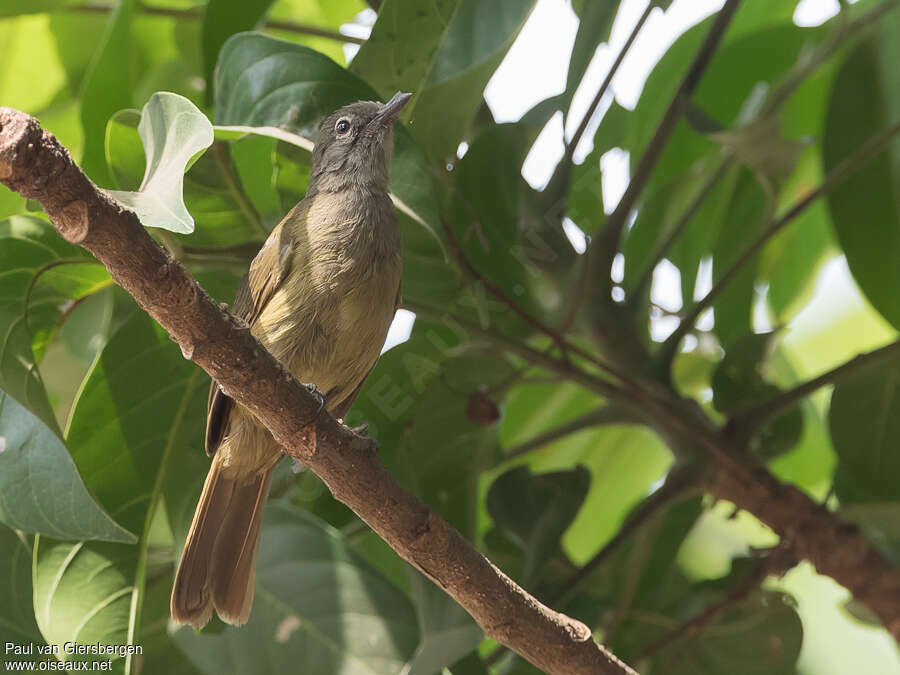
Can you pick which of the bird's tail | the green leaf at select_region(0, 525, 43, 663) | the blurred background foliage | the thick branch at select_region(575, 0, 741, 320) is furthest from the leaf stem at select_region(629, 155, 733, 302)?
the green leaf at select_region(0, 525, 43, 663)

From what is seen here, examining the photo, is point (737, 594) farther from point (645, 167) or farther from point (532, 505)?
point (645, 167)

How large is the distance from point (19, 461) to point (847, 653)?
8.80ft

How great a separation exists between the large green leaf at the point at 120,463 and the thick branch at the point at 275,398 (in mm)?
611

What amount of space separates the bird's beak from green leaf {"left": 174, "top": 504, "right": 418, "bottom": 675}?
952mm

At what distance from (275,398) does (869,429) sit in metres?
1.62

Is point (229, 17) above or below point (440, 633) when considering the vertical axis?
above

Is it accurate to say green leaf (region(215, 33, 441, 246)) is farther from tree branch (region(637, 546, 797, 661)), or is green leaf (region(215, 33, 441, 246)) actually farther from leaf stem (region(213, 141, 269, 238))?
tree branch (region(637, 546, 797, 661))

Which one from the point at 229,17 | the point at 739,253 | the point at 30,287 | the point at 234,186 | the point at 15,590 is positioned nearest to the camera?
the point at 30,287

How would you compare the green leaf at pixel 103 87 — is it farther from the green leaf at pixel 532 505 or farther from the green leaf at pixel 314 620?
the green leaf at pixel 532 505

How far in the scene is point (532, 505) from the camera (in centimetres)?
235

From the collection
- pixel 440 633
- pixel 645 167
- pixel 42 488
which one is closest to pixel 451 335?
pixel 645 167

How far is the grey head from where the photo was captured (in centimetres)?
197

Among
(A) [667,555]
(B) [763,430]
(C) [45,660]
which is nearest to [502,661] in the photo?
(A) [667,555]

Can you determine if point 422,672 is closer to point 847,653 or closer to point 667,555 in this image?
point 667,555
